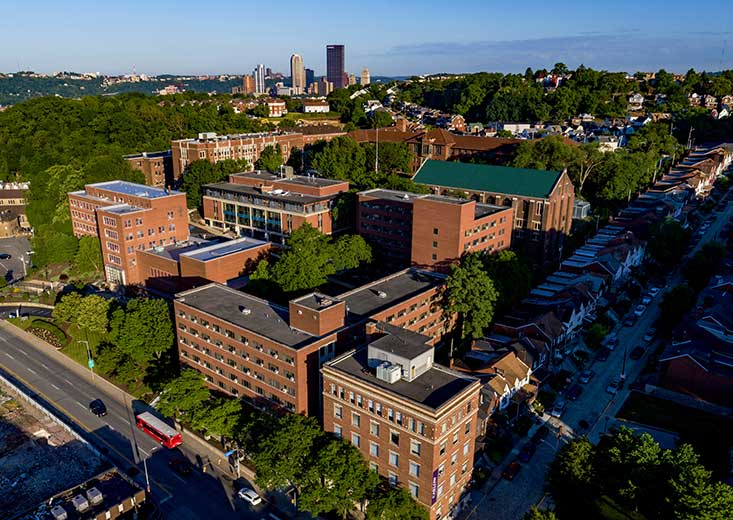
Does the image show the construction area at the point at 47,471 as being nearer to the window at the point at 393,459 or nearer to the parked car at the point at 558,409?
the window at the point at 393,459

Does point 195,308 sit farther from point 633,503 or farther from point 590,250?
point 590,250

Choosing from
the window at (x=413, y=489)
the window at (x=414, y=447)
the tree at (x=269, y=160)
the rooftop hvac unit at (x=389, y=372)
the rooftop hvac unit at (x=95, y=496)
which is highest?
the tree at (x=269, y=160)

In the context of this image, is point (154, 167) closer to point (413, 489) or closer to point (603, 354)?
point (603, 354)

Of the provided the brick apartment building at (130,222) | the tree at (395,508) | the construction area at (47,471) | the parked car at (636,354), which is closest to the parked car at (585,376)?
the parked car at (636,354)

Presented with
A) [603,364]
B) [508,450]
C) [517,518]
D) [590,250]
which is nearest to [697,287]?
[590,250]

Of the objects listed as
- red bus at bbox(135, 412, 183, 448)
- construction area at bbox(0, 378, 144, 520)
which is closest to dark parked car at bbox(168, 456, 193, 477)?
red bus at bbox(135, 412, 183, 448)

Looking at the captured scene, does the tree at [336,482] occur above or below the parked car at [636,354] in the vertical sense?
above
